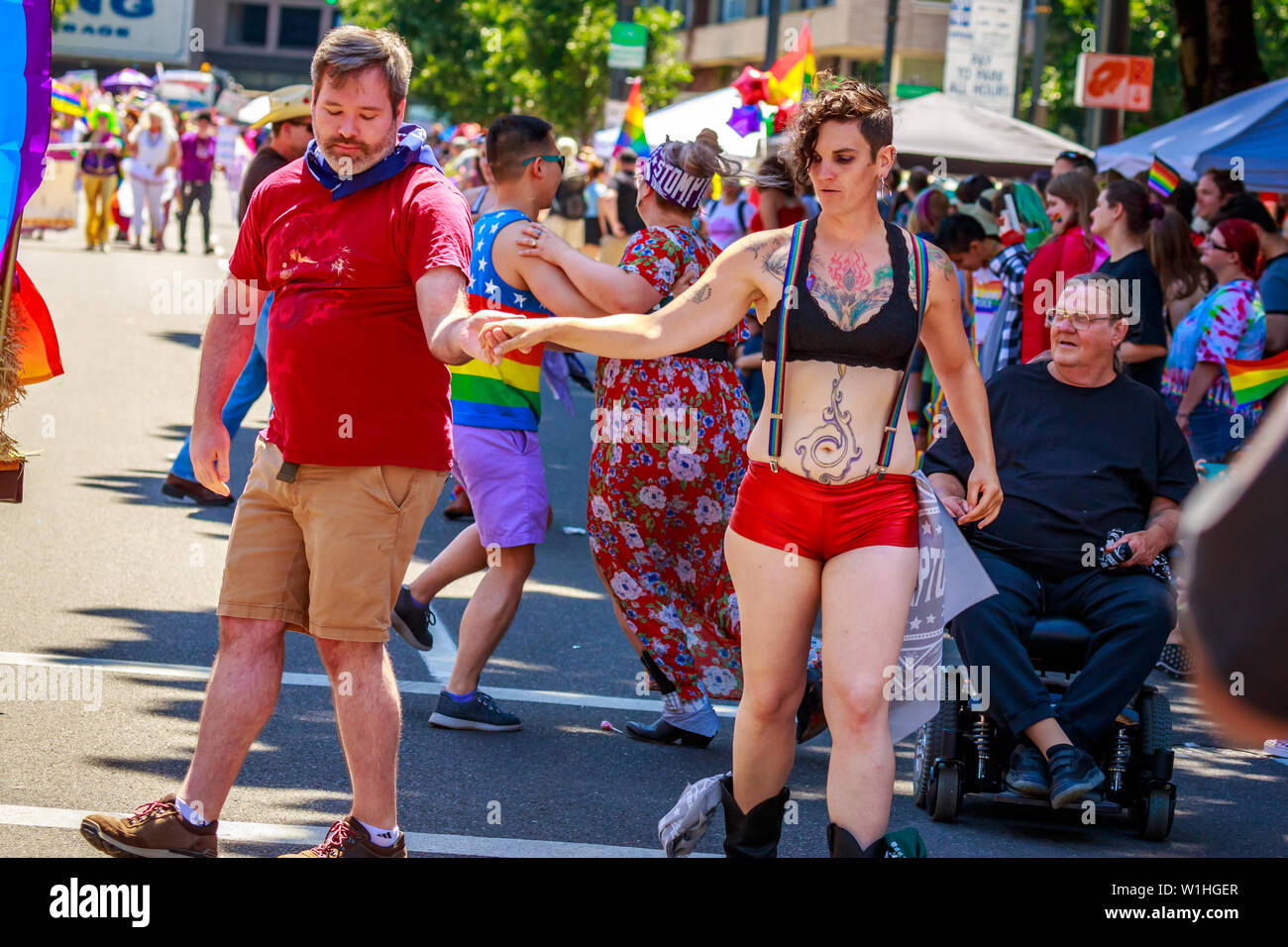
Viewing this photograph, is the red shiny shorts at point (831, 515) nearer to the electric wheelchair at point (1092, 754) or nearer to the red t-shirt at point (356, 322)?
the red t-shirt at point (356, 322)

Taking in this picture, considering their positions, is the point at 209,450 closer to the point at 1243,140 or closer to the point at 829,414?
the point at 829,414

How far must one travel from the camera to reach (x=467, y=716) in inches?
236

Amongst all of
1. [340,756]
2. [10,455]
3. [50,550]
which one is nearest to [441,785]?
[340,756]

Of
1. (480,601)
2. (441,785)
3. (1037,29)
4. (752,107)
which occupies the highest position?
(1037,29)

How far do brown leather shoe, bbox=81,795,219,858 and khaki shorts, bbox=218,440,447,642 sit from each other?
1.66 feet

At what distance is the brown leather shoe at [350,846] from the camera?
414 centimetres

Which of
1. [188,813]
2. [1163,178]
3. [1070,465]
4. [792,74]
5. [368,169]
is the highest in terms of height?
[792,74]

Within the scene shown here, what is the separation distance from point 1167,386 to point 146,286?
14852 millimetres

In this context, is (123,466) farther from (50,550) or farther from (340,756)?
(340,756)

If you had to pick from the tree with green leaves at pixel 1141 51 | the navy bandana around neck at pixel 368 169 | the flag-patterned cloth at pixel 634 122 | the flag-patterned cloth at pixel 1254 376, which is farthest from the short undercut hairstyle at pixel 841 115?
the tree with green leaves at pixel 1141 51

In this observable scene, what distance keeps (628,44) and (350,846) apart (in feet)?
69.5

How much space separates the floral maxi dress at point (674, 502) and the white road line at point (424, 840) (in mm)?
1174

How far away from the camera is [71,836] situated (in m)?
4.46

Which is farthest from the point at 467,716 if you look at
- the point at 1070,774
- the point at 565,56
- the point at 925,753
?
the point at 565,56
